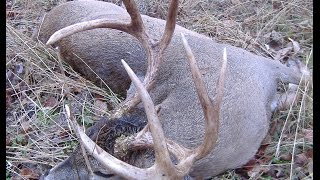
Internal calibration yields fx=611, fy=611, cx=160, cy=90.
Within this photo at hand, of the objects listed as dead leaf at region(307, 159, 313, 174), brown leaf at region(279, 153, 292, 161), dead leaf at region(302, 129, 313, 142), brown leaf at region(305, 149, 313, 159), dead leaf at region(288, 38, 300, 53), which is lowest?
brown leaf at region(279, 153, 292, 161)

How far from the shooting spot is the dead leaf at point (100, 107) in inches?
205

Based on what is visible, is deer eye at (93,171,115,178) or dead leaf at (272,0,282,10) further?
dead leaf at (272,0,282,10)

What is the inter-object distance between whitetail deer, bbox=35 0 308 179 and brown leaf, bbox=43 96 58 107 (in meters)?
0.45

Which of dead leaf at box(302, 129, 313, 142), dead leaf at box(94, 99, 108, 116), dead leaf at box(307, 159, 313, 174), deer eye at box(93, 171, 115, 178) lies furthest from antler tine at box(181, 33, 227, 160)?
dead leaf at box(94, 99, 108, 116)

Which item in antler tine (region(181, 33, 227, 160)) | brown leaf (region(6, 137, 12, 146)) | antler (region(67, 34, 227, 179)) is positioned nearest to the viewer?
antler (region(67, 34, 227, 179))

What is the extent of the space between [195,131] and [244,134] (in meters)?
0.45

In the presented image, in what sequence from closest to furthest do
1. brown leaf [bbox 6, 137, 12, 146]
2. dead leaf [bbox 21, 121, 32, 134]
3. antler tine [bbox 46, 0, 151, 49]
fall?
antler tine [bbox 46, 0, 151, 49] → brown leaf [bbox 6, 137, 12, 146] → dead leaf [bbox 21, 121, 32, 134]

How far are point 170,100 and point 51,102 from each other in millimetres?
1444

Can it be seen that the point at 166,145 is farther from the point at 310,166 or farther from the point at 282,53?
the point at 282,53

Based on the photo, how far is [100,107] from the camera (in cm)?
529

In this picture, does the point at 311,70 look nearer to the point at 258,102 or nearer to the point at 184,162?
the point at 258,102

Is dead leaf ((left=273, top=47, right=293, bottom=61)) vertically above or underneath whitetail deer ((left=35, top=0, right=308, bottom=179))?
underneath

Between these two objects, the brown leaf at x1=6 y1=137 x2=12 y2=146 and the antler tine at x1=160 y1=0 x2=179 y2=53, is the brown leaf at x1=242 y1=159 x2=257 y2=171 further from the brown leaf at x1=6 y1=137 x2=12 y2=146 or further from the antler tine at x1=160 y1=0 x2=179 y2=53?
the brown leaf at x1=6 y1=137 x2=12 y2=146

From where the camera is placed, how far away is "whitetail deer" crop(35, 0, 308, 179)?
357cm
